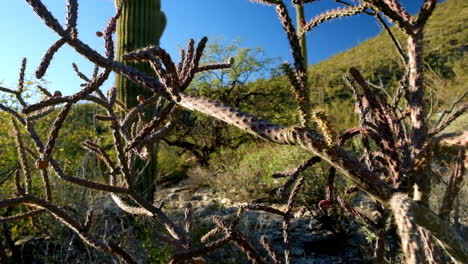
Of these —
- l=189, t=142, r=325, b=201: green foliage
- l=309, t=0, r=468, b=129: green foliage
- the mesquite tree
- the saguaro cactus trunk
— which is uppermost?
l=309, t=0, r=468, b=129: green foliage

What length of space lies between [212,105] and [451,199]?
452 millimetres

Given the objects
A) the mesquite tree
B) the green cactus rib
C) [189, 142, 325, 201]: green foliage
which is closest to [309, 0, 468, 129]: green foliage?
[189, 142, 325, 201]: green foliage

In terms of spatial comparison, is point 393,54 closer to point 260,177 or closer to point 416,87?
point 260,177

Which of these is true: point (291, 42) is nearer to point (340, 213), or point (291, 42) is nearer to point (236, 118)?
point (236, 118)

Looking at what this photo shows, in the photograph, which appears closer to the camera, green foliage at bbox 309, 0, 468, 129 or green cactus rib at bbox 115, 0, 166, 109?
green cactus rib at bbox 115, 0, 166, 109

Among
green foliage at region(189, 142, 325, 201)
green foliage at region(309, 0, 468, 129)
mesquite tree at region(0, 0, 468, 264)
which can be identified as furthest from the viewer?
green foliage at region(309, 0, 468, 129)

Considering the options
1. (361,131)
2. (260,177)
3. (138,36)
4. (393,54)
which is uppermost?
(393,54)

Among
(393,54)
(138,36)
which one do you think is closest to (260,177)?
(138,36)

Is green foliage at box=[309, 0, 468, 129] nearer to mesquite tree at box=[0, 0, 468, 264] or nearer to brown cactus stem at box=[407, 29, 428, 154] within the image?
mesquite tree at box=[0, 0, 468, 264]

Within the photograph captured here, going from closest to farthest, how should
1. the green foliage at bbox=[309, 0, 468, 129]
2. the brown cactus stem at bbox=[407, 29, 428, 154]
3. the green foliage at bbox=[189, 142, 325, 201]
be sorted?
the brown cactus stem at bbox=[407, 29, 428, 154]
the green foliage at bbox=[189, 142, 325, 201]
the green foliage at bbox=[309, 0, 468, 129]

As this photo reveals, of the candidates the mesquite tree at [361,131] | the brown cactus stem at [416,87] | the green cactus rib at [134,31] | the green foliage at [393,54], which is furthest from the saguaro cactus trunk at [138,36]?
the green foliage at [393,54]

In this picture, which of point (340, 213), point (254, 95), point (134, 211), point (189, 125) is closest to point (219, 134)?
point (189, 125)

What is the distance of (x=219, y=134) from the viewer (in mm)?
10695

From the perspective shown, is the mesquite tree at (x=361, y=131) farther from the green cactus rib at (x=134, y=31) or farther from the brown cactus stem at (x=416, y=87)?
the green cactus rib at (x=134, y=31)
